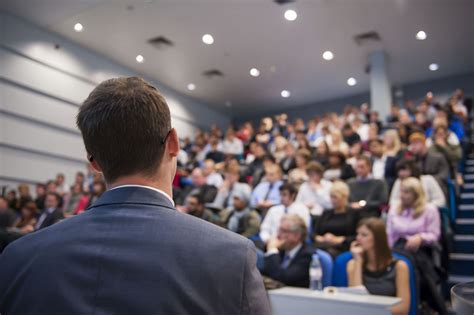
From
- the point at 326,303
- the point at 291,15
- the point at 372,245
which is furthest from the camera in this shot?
the point at 291,15

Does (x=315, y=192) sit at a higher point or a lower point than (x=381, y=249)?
higher

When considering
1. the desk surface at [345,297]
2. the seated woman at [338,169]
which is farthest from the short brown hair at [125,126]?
the seated woman at [338,169]

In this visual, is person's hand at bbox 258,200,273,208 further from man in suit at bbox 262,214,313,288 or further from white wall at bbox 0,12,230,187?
white wall at bbox 0,12,230,187

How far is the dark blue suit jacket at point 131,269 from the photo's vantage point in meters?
0.61

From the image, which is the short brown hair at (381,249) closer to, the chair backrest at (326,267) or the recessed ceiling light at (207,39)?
the chair backrest at (326,267)

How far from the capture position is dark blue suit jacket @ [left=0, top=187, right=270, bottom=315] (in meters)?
0.61

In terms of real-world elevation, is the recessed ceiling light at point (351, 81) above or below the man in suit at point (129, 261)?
above

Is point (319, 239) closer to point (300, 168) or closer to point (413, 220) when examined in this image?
point (413, 220)

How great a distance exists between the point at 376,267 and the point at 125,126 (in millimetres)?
2320

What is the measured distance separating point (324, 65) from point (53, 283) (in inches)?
346

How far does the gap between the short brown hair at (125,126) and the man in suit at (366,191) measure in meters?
3.34

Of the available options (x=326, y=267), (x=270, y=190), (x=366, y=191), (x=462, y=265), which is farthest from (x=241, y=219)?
(x=462, y=265)

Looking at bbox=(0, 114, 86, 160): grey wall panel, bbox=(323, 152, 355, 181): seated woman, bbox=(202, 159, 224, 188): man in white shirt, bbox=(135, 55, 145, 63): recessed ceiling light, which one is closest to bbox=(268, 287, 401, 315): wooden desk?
bbox=(323, 152, 355, 181): seated woman

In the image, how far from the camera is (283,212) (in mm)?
4109
